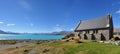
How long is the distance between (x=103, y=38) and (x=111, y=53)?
30.7 meters

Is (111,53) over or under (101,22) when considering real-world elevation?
under

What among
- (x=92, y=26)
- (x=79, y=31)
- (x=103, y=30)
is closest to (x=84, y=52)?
(x=103, y=30)

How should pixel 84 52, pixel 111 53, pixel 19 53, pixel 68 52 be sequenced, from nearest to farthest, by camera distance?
pixel 111 53, pixel 84 52, pixel 68 52, pixel 19 53

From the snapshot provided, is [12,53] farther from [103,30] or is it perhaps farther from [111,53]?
[103,30]

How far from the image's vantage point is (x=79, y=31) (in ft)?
249

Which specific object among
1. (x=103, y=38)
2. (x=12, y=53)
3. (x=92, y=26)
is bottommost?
(x=12, y=53)

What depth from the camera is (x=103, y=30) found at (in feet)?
191

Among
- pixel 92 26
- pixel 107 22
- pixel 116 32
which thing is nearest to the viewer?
pixel 107 22

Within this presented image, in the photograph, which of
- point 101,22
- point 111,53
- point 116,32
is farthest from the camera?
point 116,32

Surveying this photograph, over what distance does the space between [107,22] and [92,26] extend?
374 inches

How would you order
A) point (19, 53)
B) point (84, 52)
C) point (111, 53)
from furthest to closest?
1. point (19, 53)
2. point (84, 52)
3. point (111, 53)

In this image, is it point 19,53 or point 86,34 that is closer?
point 19,53

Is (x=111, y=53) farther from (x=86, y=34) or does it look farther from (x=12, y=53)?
(x=86, y=34)

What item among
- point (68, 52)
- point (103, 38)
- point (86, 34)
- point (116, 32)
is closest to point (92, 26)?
point (86, 34)
